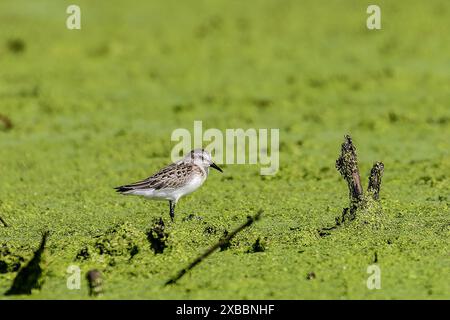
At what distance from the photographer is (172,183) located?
26.3ft

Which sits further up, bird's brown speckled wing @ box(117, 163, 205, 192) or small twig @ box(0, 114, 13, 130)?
small twig @ box(0, 114, 13, 130)

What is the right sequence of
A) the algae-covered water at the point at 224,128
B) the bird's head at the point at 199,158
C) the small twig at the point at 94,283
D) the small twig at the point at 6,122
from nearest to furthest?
the small twig at the point at 94,283, the algae-covered water at the point at 224,128, the bird's head at the point at 199,158, the small twig at the point at 6,122

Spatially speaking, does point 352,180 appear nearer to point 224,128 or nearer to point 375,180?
point 375,180

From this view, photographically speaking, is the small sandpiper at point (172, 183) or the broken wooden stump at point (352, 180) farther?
the small sandpiper at point (172, 183)

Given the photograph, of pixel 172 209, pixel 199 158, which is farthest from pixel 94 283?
pixel 199 158

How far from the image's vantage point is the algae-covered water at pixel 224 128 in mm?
6703

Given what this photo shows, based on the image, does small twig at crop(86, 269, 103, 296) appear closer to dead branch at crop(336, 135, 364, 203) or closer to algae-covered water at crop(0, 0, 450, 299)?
algae-covered water at crop(0, 0, 450, 299)

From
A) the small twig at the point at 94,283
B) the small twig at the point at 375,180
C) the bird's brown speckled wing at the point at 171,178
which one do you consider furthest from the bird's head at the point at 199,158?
the small twig at the point at 94,283

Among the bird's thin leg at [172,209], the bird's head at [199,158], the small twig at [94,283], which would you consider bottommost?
the small twig at [94,283]

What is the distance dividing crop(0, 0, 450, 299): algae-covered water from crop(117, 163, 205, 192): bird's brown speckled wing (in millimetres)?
299

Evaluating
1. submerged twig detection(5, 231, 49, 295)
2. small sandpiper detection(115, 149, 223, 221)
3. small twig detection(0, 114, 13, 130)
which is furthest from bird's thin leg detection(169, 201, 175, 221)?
small twig detection(0, 114, 13, 130)

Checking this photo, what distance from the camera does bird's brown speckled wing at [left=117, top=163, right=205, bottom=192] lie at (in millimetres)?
7945

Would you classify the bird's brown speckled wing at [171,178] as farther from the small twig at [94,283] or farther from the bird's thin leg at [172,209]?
the small twig at [94,283]
